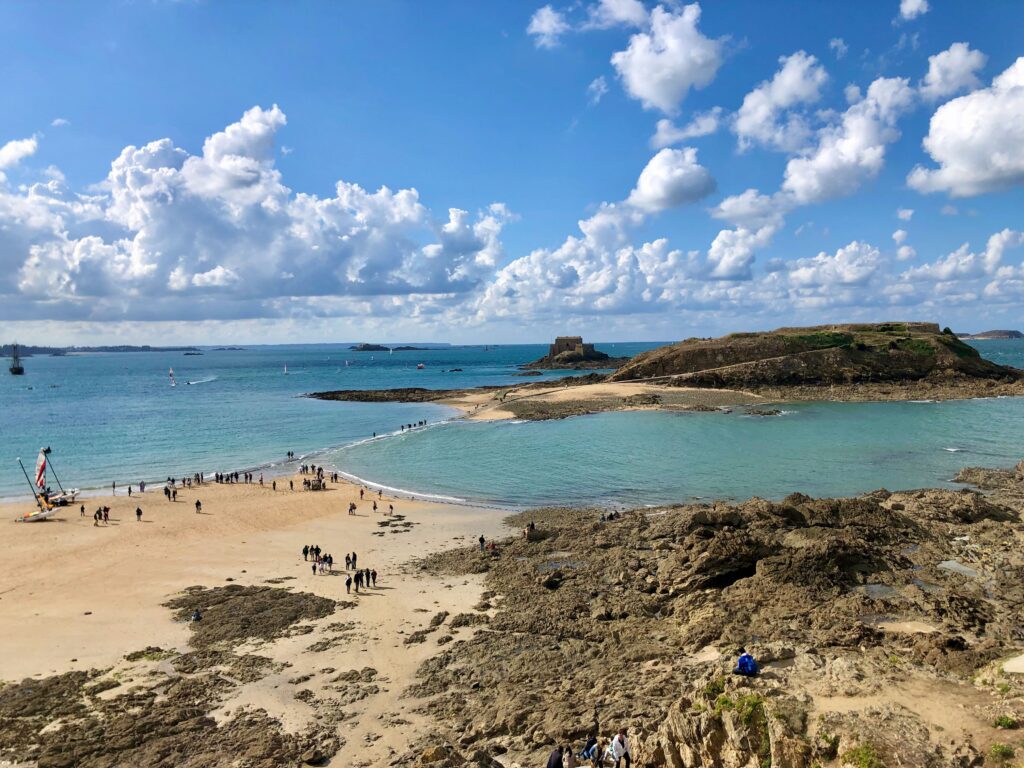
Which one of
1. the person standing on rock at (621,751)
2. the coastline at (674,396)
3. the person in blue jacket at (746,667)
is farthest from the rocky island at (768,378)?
the person standing on rock at (621,751)

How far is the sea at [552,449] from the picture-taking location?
37406 millimetres

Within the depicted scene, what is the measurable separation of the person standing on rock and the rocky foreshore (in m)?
0.29

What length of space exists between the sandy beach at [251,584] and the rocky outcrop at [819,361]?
66.5 m

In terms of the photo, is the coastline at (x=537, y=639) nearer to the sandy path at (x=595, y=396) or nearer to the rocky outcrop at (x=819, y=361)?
the sandy path at (x=595, y=396)

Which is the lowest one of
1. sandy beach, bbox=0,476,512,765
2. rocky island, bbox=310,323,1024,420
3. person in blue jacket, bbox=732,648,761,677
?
sandy beach, bbox=0,476,512,765

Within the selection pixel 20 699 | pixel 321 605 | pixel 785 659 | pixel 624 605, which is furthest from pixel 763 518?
pixel 20 699

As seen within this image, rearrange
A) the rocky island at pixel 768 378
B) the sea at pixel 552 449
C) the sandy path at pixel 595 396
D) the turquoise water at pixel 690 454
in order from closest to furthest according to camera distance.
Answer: the turquoise water at pixel 690 454, the sea at pixel 552 449, the sandy path at pixel 595 396, the rocky island at pixel 768 378

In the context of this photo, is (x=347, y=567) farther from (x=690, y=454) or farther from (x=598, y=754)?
(x=690, y=454)

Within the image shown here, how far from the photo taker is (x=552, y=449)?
49781mm

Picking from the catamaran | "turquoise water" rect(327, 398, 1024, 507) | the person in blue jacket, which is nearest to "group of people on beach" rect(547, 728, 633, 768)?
the person in blue jacket

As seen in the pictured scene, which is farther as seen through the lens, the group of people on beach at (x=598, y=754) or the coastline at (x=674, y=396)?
the coastline at (x=674, y=396)

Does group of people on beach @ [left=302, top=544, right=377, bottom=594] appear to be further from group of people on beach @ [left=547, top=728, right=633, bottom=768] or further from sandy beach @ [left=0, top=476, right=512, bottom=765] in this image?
group of people on beach @ [left=547, top=728, right=633, bottom=768]

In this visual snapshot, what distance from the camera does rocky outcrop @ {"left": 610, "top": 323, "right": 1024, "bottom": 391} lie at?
286 ft

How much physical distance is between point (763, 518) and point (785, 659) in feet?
34.2
